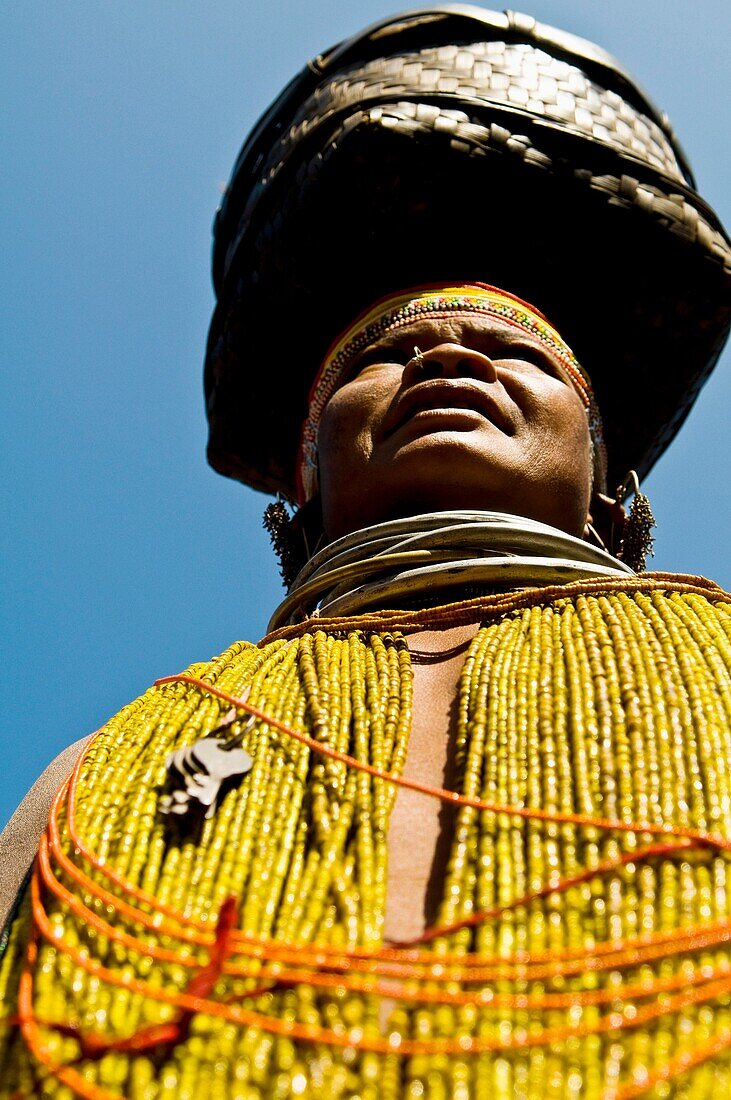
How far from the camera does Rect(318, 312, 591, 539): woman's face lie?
7.77ft

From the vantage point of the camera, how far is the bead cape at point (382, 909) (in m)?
0.92

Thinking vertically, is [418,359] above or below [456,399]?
above

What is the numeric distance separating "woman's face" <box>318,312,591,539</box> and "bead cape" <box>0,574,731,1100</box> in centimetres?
88

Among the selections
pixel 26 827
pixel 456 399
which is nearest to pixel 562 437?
pixel 456 399

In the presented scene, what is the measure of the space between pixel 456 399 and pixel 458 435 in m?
0.14

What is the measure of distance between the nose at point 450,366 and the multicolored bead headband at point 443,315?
0.88 feet

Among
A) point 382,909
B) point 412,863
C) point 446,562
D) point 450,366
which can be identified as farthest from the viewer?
point 450,366

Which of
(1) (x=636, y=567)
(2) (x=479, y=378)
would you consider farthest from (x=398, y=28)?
(1) (x=636, y=567)

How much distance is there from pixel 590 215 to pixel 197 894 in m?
2.48

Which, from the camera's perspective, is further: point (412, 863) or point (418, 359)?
point (418, 359)

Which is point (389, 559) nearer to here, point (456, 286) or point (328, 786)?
point (328, 786)

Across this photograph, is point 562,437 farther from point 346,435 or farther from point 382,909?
point 382,909

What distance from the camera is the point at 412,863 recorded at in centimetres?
122

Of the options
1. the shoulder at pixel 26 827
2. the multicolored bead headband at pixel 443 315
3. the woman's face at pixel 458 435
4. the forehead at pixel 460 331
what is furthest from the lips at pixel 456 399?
the shoulder at pixel 26 827
